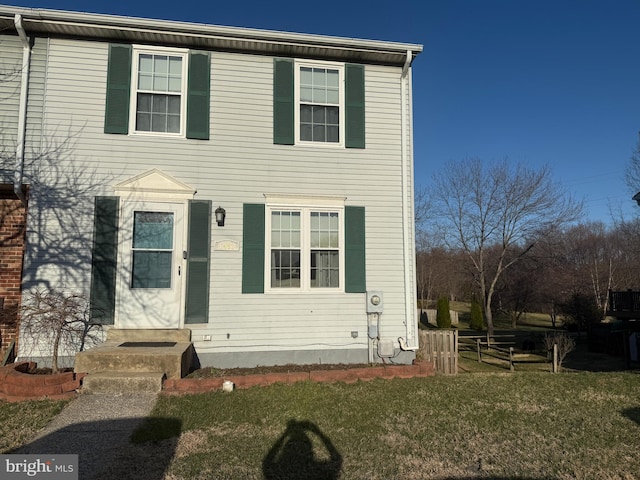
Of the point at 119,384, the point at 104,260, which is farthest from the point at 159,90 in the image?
the point at 119,384

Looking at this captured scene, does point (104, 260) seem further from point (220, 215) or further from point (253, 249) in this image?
point (253, 249)

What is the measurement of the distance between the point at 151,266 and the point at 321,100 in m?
4.23

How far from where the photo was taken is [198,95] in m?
7.27

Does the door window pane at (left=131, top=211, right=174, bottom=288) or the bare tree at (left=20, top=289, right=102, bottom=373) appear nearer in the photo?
the bare tree at (left=20, top=289, right=102, bottom=373)

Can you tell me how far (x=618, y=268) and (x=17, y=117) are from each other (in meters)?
33.0

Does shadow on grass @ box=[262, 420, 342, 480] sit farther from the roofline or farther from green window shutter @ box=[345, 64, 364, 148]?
the roofline

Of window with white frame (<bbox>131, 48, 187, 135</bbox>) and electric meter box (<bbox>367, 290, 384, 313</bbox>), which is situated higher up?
window with white frame (<bbox>131, 48, 187, 135</bbox>)

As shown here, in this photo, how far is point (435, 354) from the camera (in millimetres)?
7996

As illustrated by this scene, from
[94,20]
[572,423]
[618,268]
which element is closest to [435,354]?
[572,423]

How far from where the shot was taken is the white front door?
6.82 m

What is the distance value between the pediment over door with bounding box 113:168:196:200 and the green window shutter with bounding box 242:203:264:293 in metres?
1.03

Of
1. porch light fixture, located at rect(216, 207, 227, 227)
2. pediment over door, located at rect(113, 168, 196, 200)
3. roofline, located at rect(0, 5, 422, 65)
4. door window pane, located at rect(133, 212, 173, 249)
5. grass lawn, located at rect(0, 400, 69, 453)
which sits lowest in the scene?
grass lawn, located at rect(0, 400, 69, 453)

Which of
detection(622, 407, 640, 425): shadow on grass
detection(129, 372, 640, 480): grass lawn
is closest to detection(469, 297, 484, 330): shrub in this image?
detection(129, 372, 640, 480): grass lawn

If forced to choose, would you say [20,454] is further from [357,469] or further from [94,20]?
[94,20]
